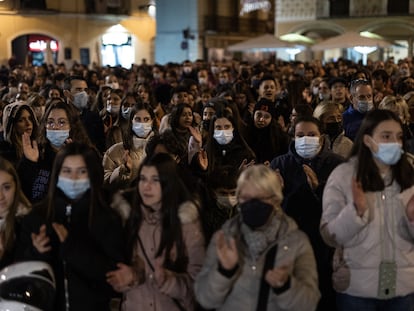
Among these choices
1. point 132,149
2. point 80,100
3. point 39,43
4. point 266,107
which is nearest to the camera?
point 132,149

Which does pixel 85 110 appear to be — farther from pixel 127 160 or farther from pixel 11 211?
pixel 11 211

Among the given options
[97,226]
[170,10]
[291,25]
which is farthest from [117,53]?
[97,226]

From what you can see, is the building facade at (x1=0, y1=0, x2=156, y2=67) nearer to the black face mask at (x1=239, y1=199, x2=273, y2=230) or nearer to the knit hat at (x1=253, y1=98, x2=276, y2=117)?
the knit hat at (x1=253, y1=98, x2=276, y2=117)

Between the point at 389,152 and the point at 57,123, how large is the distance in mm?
3441

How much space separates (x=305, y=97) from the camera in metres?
12.0

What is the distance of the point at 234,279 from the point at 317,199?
5.26ft

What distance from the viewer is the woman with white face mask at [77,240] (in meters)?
3.92

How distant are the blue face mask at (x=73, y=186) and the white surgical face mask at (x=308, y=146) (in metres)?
2.04

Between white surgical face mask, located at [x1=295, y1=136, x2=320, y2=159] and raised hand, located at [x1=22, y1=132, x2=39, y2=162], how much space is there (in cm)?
224

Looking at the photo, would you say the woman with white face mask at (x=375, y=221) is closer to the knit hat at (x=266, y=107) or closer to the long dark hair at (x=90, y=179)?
the long dark hair at (x=90, y=179)

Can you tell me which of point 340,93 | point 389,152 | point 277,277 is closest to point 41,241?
point 277,277

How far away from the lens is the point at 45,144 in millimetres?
6387

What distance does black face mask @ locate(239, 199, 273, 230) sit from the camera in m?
3.61

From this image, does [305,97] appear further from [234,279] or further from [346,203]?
[234,279]
